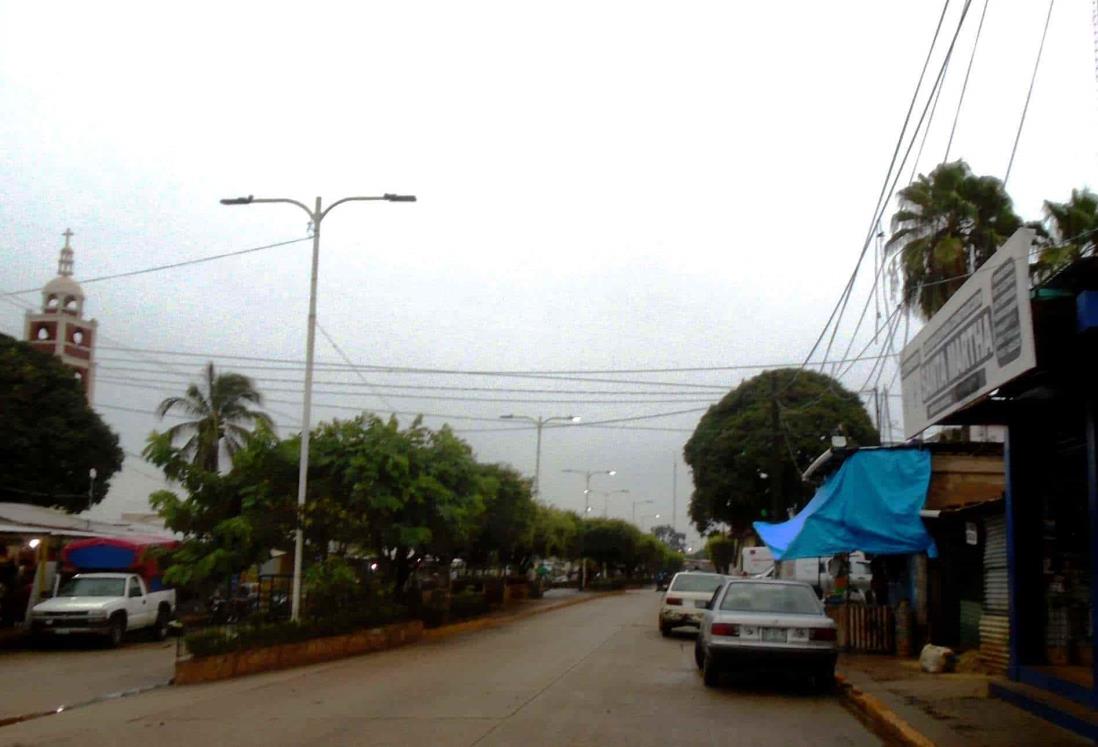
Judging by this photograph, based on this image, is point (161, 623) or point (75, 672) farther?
point (161, 623)

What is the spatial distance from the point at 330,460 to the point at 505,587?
23.9 metres

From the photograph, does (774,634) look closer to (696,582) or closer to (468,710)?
(468,710)

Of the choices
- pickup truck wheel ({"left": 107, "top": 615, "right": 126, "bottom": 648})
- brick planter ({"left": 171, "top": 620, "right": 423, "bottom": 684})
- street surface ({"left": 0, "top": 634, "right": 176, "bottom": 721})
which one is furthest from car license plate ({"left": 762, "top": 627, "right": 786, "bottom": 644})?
pickup truck wheel ({"left": 107, "top": 615, "right": 126, "bottom": 648})

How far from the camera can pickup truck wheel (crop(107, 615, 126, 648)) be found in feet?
86.8

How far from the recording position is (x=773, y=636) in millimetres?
15297

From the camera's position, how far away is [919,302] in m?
28.9

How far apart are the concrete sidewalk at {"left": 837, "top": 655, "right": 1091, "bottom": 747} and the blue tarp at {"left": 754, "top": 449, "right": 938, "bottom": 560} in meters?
2.41

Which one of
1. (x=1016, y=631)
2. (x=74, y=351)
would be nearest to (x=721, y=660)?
(x=1016, y=631)

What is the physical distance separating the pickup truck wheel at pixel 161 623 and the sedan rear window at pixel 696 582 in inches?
524

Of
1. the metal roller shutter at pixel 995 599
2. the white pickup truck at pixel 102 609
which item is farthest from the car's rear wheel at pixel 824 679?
the white pickup truck at pixel 102 609

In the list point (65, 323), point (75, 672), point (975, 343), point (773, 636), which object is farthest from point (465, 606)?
point (65, 323)

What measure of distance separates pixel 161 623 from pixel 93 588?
3.04 meters

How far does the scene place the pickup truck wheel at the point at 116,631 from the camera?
26453mm

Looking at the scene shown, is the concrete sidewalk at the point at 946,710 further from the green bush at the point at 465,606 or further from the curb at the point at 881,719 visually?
the green bush at the point at 465,606
